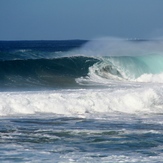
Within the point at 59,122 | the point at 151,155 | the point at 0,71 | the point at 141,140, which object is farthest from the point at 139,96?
the point at 0,71

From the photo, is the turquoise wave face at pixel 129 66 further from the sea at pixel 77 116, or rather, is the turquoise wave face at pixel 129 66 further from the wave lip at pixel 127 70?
the sea at pixel 77 116

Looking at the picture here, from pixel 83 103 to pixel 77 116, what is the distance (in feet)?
6.62

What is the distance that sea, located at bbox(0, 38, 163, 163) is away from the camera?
12930mm

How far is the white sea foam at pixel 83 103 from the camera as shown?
776 inches

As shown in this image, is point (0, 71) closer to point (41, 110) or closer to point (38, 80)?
point (38, 80)

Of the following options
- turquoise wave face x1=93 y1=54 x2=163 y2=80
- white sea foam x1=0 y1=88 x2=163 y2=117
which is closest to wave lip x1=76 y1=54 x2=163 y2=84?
turquoise wave face x1=93 y1=54 x2=163 y2=80

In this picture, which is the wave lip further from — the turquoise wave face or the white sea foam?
the white sea foam

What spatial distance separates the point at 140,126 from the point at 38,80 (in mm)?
15206

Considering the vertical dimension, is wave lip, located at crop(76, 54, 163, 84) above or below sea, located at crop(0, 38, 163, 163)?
above

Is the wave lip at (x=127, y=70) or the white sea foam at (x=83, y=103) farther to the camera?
the wave lip at (x=127, y=70)

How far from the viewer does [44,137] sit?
572 inches

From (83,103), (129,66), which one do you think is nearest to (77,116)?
(83,103)

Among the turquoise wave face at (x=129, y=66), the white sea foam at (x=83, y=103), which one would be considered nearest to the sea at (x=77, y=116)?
the white sea foam at (x=83, y=103)

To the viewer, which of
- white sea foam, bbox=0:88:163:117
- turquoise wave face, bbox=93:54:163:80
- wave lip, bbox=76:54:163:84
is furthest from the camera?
turquoise wave face, bbox=93:54:163:80
